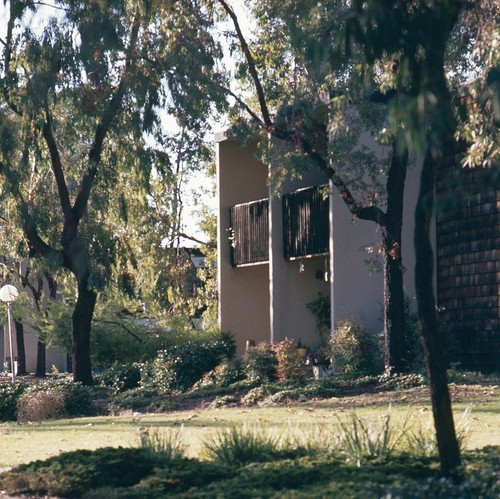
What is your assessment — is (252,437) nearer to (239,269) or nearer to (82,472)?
(82,472)

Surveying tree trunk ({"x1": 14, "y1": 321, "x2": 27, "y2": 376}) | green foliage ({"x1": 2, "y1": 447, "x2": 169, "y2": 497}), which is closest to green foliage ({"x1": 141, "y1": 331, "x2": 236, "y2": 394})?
green foliage ({"x1": 2, "y1": 447, "x2": 169, "y2": 497})

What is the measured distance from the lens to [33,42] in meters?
24.1

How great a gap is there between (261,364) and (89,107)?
21.6 feet

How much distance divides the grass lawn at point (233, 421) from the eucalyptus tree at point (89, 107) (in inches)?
260

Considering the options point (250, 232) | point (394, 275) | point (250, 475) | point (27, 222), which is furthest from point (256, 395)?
point (250, 475)

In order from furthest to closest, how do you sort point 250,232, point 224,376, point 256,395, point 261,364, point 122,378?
point 250,232
point 122,378
point 224,376
point 261,364
point 256,395

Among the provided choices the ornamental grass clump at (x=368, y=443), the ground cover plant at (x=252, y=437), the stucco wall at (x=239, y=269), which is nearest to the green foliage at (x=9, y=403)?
the ground cover plant at (x=252, y=437)

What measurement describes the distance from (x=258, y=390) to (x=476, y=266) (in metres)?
5.62

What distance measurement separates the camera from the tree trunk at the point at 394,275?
21688mm

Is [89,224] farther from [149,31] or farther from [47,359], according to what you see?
[47,359]

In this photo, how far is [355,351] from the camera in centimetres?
2358

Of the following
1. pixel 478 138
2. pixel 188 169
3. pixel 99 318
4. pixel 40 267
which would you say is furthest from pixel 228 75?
pixel 188 169

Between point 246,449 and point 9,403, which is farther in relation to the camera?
point 9,403

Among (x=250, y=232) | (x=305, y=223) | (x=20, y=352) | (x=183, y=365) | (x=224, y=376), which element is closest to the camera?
(x=224, y=376)
